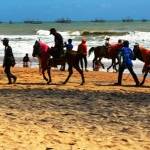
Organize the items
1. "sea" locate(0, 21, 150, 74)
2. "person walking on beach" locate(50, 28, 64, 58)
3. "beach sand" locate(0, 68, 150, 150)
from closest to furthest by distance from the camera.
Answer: "beach sand" locate(0, 68, 150, 150), "person walking on beach" locate(50, 28, 64, 58), "sea" locate(0, 21, 150, 74)

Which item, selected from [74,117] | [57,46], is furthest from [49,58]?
[74,117]

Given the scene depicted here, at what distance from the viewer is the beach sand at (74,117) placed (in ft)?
30.9

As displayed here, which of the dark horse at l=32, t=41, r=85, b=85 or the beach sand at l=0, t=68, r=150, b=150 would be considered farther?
the dark horse at l=32, t=41, r=85, b=85

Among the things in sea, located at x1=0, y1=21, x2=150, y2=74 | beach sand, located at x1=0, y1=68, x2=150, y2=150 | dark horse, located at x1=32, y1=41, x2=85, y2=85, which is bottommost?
sea, located at x1=0, y1=21, x2=150, y2=74

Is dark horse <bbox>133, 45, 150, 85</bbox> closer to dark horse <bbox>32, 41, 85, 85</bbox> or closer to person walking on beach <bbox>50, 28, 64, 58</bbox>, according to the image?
dark horse <bbox>32, 41, 85, 85</bbox>

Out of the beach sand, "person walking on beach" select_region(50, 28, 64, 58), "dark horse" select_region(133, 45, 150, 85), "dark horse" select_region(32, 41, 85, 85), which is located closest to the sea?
"dark horse" select_region(133, 45, 150, 85)

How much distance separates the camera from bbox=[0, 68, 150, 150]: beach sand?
30.9ft

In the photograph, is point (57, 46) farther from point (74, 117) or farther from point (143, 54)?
point (74, 117)

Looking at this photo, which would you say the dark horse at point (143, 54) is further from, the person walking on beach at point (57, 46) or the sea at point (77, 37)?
the sea at point (77, 37)

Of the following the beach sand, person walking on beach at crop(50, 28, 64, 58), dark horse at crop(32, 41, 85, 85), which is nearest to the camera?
the beach sand

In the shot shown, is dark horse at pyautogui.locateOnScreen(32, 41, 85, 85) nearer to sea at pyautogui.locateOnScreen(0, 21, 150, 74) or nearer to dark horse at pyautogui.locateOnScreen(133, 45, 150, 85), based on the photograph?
dark horse at pyautogui.locateOnScreen(133, 45, 150, 85)

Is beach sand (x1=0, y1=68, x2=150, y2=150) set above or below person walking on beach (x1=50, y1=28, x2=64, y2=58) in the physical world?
below

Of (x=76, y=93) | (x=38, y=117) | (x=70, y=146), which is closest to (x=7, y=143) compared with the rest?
(x=70, y=146)

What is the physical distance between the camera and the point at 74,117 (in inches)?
464
